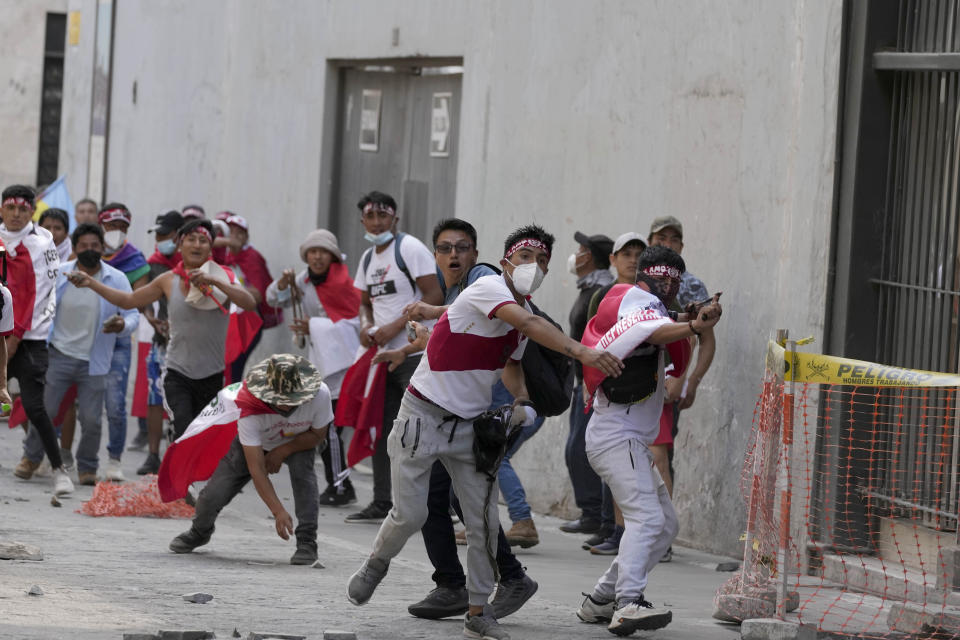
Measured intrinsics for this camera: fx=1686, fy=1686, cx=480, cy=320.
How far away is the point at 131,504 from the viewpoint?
10750mm

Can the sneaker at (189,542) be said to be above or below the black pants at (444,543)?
below

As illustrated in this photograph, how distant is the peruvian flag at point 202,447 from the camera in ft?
31.2

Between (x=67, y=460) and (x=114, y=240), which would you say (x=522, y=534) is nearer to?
(x=67, y=460)

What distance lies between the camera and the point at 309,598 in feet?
26.2

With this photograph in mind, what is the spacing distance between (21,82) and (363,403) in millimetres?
19843

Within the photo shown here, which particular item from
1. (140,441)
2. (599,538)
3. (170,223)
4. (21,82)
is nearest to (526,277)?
(599,538)

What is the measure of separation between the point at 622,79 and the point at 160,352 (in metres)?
4.42

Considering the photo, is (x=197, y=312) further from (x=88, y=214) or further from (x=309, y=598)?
(x=88, y=214)

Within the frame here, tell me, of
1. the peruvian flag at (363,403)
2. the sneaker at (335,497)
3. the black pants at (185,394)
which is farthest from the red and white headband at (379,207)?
the sneaker at (335,497)

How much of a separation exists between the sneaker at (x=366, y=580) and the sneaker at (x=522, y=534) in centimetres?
246

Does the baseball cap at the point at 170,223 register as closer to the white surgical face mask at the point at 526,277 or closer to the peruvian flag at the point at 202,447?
the peruvian flag at the point at 202,447

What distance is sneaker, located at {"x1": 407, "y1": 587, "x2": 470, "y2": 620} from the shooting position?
7.63 meters

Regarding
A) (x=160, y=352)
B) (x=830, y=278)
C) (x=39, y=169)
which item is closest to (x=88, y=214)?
(x=160, y=352)

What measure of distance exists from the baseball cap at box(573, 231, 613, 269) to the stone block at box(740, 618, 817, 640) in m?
3.78
